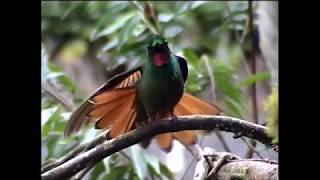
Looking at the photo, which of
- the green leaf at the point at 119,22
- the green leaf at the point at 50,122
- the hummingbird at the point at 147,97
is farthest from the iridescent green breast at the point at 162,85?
the green leaf at the point at 119,22

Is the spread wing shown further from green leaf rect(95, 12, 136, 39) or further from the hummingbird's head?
green leaf rect(95, 12, 136, 39)

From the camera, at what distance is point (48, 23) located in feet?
9.28

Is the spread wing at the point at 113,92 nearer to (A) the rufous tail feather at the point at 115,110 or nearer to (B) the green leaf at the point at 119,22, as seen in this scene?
(A) the rufous tail feather at the point at 115,110

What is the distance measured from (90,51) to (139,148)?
180 centimetres

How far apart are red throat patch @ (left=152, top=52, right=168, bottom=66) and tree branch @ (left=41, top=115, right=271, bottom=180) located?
66 mm

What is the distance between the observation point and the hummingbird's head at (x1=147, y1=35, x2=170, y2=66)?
2.11 feet

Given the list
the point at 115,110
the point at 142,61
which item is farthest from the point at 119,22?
the point at 115,110

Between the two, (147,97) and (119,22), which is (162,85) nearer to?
(147,97)

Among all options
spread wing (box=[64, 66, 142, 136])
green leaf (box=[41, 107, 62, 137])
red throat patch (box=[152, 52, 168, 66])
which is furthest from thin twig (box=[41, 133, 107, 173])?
green leaf (box=[41, 107, 62, 137])

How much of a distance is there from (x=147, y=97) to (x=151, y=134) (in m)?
0.08

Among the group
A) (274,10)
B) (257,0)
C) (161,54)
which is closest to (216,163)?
(161,54)

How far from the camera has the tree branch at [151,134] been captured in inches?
23.3

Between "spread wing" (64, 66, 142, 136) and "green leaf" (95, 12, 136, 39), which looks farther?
"green leaf" (95, 12, 136, 39)
